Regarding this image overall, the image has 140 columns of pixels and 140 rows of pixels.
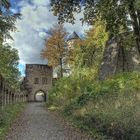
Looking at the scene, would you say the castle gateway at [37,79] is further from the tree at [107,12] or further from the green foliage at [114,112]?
the tree at [107,12]

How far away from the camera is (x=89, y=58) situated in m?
38.8

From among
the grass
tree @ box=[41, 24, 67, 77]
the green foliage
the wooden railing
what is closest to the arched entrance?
tree @ box=[41, 24, 67, 77]

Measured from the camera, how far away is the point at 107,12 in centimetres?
1792

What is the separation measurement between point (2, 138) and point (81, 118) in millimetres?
6086

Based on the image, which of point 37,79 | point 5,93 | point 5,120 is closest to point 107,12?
point 5,120

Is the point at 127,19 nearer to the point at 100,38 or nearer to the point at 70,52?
the point at 100,38

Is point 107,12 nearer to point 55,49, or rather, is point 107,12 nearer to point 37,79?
point 55,49

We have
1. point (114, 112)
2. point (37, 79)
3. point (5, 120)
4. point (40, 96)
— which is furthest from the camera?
point (40, 96)

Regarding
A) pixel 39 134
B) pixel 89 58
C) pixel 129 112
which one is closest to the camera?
pixel 129 112

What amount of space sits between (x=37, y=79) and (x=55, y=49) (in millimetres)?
20805

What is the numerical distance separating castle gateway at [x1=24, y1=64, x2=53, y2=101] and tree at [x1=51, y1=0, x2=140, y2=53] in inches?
2653

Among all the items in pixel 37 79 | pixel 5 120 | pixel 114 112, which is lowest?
pixel 5 120

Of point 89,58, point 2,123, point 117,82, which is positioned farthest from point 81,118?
point 89,58

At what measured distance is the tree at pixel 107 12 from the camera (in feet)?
57.9
